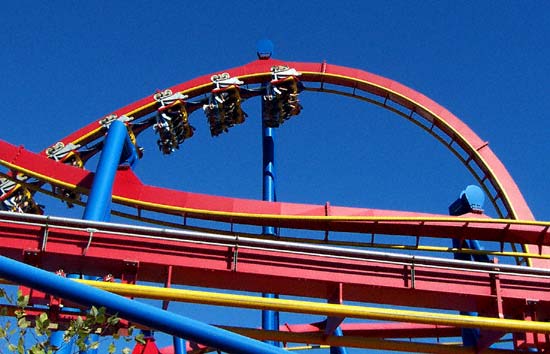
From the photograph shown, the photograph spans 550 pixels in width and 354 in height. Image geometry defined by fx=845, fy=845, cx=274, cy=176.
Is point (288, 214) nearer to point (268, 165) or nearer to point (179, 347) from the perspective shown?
point (179, 347)

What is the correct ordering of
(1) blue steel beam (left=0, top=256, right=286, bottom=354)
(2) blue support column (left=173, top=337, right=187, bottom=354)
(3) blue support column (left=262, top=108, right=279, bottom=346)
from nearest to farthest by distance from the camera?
1. (1) blue steel beam (left=0, top=256, right=286, bottom=354)
2. (2) blue support column (left=173, top=337, right=187, bottom=354)
3. (3) blue support column (left=262, top=108, right=279, bottom=346)

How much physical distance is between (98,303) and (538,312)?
5.02 m

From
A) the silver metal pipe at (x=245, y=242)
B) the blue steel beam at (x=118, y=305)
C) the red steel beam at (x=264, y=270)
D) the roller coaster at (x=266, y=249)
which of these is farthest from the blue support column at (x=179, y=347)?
the blue steel beam at (x=118, y=305)

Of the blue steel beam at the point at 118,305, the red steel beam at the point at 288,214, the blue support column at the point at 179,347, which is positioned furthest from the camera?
the blue support column at the point at 179,347

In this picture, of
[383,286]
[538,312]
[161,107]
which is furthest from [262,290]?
[161,107]

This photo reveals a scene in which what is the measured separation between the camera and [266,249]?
8.22 meters

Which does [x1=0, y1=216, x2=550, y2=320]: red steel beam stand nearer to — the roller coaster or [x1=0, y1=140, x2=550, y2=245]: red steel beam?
the roller coaster

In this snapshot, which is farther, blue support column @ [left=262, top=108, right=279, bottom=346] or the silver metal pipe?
blue support column @ [left=262, top=108, right=279, bottom=346]

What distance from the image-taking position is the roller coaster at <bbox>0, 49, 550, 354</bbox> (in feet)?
24.1

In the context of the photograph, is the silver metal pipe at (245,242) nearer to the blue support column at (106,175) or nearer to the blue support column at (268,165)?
the blue support column at (106,175)

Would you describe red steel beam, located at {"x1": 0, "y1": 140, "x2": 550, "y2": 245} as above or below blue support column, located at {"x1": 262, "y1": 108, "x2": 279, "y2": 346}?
below

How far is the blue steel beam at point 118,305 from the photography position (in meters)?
5.25

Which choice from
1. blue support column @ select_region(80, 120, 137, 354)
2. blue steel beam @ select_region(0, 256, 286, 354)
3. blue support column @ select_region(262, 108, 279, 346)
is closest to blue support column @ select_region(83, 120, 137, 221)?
blue support column @ select_region(80, 120, 137, 354)

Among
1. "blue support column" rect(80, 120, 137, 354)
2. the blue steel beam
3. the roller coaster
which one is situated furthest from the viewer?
"blue support column" rect(80, 120, 137, 354)
